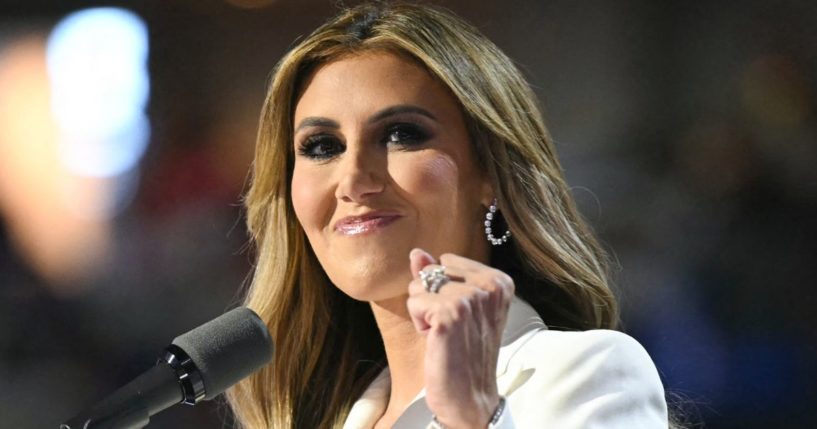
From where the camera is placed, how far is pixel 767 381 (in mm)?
2373

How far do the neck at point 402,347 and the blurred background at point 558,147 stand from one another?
2.23ft

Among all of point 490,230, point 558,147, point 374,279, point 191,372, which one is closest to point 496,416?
point 191,372

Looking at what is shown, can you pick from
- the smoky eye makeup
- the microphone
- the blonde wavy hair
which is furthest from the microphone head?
the blonde wavy hair

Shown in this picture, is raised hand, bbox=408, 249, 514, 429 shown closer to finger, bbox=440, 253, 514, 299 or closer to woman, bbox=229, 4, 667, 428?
finger, bbox=440, 253, 514, 299

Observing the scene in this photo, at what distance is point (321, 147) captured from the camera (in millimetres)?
1994

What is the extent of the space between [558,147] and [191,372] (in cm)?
145

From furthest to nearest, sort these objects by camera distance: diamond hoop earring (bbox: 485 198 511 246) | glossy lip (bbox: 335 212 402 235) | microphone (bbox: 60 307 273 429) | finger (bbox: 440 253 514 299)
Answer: diamond hoop earring (bbox: 485 198 511 246) → glossy lip (bbox: 335 212 402 235) → finger (bbox: 440 253 514 299) → microphone (bbox: 60 307 273 429)

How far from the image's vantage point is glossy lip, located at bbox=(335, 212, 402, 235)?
185 centimetres

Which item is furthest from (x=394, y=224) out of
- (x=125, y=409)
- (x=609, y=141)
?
(x=609, y=141)

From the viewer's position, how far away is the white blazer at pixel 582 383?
1615mm

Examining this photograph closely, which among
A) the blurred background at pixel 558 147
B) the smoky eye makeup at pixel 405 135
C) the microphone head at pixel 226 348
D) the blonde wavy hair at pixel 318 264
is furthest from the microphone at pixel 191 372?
the blurred background at pixel 558 147

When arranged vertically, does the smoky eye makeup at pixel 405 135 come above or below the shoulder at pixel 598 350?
above

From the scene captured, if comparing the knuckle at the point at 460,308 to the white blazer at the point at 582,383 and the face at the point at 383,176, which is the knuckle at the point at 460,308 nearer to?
the white blazer at the point at 582,383

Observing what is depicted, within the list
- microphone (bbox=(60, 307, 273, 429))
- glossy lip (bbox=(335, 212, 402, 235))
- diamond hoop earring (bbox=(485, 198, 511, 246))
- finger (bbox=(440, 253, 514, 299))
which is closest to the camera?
microphone (bbox=(60, 307, 273, 429))
